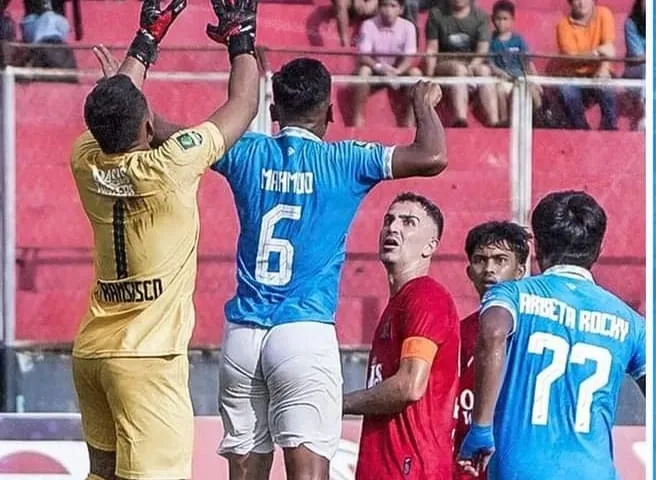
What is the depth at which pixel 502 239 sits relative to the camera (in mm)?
6324

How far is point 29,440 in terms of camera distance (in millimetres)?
7320

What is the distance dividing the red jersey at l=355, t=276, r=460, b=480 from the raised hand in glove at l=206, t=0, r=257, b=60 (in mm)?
997

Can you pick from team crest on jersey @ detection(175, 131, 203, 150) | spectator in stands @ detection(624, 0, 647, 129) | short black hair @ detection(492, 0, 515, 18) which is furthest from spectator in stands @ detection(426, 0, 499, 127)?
Answer: team crest on jersey @ detection(175, 131, 203, 150)

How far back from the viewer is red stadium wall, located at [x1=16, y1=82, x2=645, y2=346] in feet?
27.0

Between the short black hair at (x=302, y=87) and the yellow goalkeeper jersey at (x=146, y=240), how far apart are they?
55 cm

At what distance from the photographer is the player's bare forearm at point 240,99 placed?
529 centimetres

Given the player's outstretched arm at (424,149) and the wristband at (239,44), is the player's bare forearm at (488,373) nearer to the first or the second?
the player's outstretched arm at (424,149)

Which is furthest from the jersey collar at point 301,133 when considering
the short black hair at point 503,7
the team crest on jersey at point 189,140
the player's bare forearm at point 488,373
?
the short black hair at point 503,7

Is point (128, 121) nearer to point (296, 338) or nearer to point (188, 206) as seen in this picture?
point (188, 206)

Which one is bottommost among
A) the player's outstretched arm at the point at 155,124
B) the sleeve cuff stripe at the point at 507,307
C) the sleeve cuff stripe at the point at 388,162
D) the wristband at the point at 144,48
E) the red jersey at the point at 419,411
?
the red jersey at the point at 419,411

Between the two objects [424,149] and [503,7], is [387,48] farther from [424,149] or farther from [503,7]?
[424,149]

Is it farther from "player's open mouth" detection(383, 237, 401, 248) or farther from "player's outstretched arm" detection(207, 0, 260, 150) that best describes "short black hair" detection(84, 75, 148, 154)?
"player's open mouth" detection(383, 237, 401, 248)

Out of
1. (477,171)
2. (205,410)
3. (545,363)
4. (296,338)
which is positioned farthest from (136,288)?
(477,171)

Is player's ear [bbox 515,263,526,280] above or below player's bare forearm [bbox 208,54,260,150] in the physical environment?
below
